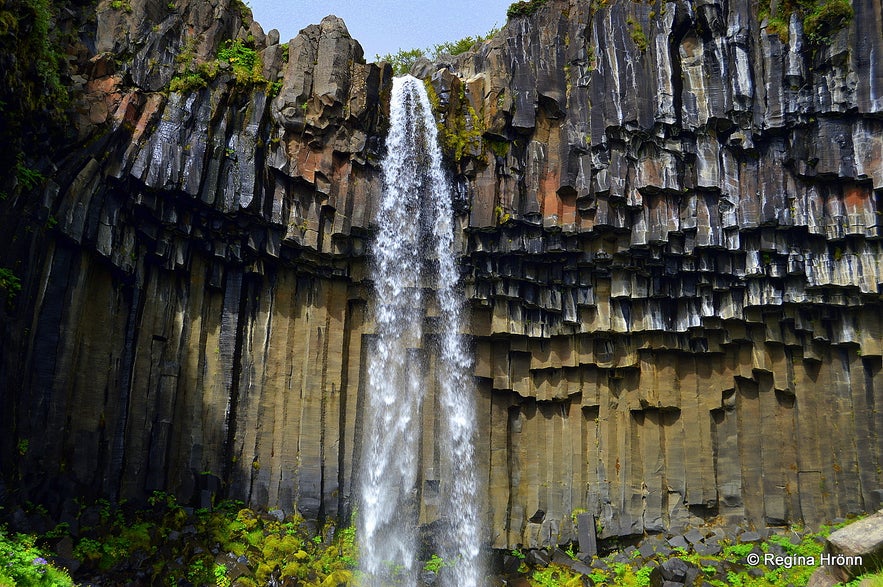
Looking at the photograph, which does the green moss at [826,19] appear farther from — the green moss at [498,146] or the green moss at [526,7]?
the green moss at [498,146]

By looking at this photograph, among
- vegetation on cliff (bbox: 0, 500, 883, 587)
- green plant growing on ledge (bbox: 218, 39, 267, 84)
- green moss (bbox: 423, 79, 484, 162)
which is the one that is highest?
green plant growing on ledge (bbox: 218, 39, 267, 84)

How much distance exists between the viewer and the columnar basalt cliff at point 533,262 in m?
14.6

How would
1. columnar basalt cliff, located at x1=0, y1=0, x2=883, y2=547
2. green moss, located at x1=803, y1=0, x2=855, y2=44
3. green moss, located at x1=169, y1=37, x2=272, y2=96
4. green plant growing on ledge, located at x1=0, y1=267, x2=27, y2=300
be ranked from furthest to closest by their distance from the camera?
green moss, located at x1=169, y1=37, x2=272, y2=96 → green moss, located at x1=803, y1=0, x2=855, y2=44 → columnar basalt cliff, located at x1=0, y1=0, x2=883, y2=547 → green plant growing on ledge, located at x1=0, y1=267, x2=27, y2=300

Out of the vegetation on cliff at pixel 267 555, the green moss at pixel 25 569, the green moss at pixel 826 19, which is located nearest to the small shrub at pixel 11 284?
the vegetation on cliff at pixel 267 555

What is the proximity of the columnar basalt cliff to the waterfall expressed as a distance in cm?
32

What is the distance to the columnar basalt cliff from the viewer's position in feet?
47.9

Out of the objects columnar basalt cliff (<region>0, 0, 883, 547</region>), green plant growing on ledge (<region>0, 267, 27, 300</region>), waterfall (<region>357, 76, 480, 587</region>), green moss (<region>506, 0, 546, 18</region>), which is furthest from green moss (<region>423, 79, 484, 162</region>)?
green plant growing on ledge (<region>0, 267, 27, 300</region>)

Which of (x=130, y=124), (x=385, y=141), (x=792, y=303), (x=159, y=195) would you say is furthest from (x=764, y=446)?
(x=130, y=124)

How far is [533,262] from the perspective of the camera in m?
16.7

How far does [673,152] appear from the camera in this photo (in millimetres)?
15836

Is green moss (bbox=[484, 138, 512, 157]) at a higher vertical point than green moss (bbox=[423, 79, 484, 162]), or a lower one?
lower

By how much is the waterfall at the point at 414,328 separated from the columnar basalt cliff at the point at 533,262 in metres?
0.32

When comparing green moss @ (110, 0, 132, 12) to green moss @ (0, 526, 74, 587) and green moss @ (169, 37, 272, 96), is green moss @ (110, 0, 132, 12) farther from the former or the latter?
green moss @ (0, 526, 74, 587)

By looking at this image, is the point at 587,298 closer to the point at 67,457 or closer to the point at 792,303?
the point at 792,303
